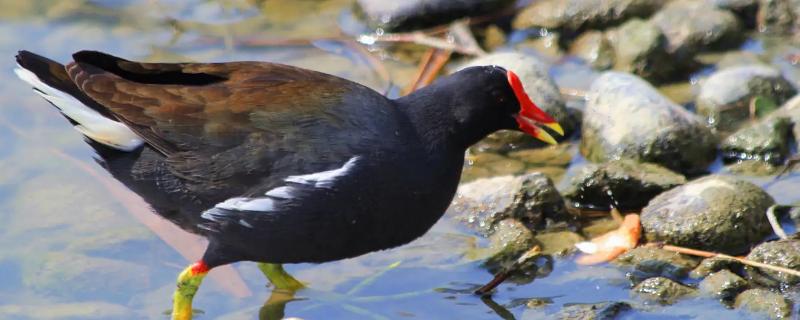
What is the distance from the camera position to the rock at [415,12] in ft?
24.9

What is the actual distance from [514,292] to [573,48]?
2.51 meters

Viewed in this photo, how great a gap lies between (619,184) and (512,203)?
0.51 m

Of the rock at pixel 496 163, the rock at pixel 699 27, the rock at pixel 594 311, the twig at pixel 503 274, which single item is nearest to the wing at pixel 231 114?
the twig at pixel 503 274

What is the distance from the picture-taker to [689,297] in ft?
16.5

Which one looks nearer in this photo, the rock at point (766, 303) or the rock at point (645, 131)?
the rock at point (766, 303)

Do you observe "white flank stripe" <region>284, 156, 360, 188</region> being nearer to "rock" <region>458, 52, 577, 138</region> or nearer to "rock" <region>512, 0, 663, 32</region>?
"rock" <region>458, 52, 577, 138</region>

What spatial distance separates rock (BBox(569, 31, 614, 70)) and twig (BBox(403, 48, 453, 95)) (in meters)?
0.74

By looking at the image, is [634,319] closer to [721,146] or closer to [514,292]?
[514,292]

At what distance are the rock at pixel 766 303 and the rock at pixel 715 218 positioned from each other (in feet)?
1.41

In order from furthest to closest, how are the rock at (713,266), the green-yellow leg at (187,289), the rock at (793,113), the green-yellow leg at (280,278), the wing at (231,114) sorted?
the rock at (793,113)
the green-yellow leg at (280,278)
the rock at (713,266)
the green-yellow leg at (187,289)
the wing at (231,114)

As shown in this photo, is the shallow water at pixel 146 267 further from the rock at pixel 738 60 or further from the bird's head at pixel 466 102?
the bird's head at pixel 466 102

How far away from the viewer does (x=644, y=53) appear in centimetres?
690

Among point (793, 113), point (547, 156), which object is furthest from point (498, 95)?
point (793, 113)

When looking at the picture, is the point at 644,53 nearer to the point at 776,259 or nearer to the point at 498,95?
the point at 776,259
